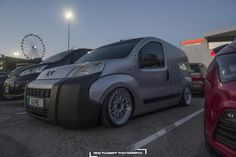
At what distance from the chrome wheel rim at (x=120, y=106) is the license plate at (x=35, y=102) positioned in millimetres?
968

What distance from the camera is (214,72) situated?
1.66 meters

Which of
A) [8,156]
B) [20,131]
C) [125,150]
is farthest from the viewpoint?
[20,131]

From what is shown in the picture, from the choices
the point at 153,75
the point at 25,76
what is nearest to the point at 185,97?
the point at 153,75

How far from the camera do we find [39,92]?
9.65 feet

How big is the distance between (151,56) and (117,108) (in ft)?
4.01

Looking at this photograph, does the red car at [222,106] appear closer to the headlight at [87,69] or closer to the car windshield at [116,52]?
the headlight at [87,69]

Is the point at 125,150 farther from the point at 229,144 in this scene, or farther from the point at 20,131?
the point at 20,131

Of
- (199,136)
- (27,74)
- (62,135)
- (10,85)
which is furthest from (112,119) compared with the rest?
(10,85)

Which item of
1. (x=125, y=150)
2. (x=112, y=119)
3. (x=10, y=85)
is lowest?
(x=125, y=150)

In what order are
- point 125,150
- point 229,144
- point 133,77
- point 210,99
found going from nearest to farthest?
point 229,144
point 210,99
point 125,150
point 133,77

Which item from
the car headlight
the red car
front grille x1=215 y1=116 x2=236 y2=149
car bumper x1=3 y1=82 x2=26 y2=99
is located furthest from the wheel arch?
car bumper x1=3 y1=82 x2=26 y2=99

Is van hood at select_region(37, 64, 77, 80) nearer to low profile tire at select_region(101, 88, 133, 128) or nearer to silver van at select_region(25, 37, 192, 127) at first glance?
silver van at select_region(25, 37, 192, 127)

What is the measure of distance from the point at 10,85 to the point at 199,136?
497cm

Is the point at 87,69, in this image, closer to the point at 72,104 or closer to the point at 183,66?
the point at 72,104
